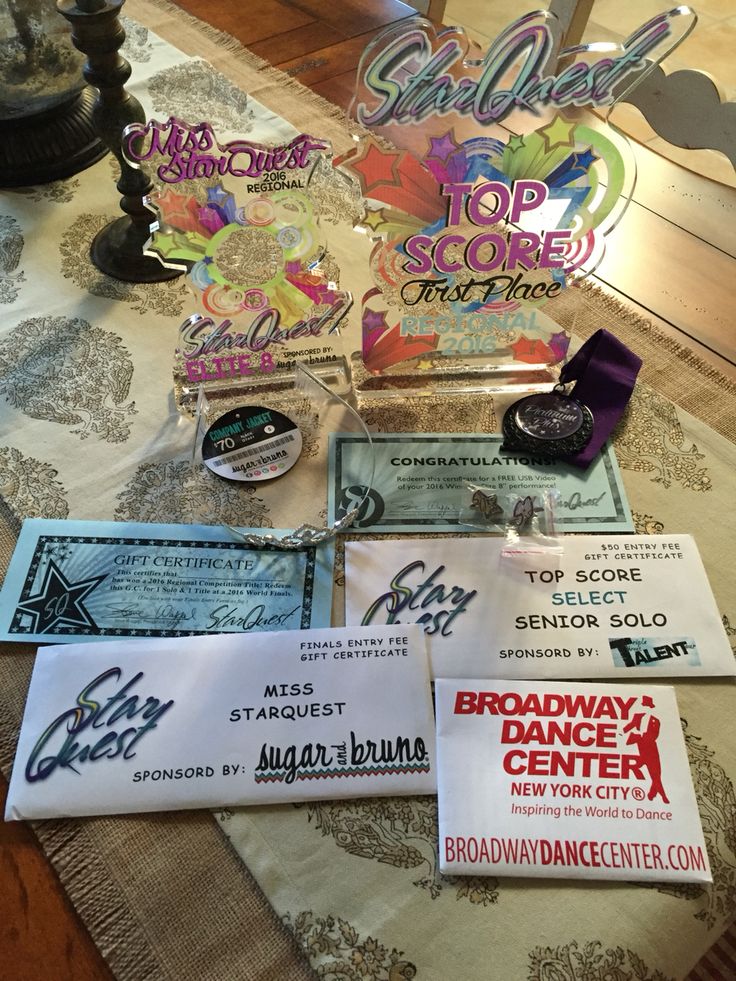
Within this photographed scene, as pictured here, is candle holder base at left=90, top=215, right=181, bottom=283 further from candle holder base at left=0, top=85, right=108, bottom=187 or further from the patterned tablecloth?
candle holder base at left=0, top=85, right=108, bottom=187

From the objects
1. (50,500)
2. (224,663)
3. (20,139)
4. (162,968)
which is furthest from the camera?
(20,139)

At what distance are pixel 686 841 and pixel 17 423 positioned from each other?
665 millimetres

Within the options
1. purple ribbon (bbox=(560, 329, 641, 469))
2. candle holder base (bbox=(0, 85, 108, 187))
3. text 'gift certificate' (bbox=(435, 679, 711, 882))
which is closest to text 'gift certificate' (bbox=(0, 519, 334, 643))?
text 'gift certificate' (bbox=(435, 679, 711, 882))

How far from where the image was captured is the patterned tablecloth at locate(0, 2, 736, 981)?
48cm

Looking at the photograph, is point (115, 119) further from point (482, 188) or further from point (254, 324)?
point (482, 188)

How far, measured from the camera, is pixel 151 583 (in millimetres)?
633

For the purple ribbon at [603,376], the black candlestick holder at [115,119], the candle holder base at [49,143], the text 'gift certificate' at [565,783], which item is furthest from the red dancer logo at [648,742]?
the candle holder base at [49,143]

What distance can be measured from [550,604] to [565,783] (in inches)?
5.6

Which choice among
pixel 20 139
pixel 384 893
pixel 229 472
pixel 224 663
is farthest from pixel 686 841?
pixel 20 139

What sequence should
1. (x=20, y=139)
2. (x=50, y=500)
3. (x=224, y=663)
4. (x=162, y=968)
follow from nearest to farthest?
1. (x=162, y=968)
2. (x=224, y=663)
3. (x=50, y=500)
4. (x=20, y=139)

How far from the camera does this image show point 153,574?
0.64m

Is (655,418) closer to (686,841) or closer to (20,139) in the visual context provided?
(686,841)
